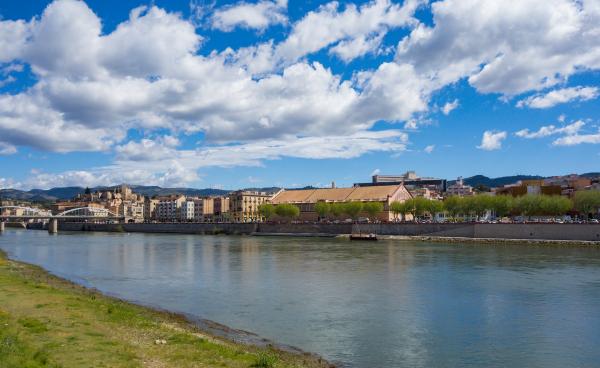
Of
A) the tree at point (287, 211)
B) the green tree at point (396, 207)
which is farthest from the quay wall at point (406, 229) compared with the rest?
the green tree at point (396, 207)

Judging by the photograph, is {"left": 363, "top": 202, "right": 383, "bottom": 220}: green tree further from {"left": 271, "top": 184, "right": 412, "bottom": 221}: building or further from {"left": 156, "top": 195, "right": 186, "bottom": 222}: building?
{"left": 156, "top": 195, "right": 186, "bottom": 222}: building

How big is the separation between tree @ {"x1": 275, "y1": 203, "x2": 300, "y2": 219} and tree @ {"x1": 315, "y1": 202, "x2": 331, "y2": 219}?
14.5ft

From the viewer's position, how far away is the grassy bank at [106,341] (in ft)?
37.8

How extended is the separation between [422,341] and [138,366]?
949 cm

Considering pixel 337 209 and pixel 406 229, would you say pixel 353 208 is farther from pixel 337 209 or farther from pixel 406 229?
pixel 406 229

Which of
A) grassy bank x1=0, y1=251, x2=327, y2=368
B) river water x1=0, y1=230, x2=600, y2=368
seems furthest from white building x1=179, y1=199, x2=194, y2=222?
grassy bank x1=0, y1=251, x2=327, y2=368

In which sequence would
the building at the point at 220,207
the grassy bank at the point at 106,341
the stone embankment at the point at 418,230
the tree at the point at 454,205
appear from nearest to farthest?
the grassy bank at the point at 106,341
the stone embankment at the point at 418,230
the tree at the point at 454,205
the building at the point at 220,207

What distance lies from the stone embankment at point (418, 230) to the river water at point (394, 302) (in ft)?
73.2

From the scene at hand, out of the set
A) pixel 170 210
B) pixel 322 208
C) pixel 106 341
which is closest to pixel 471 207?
pixel 322 208

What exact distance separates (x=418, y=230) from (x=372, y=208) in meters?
20.3

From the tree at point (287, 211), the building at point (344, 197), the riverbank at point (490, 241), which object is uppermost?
the building at point (344, 197)

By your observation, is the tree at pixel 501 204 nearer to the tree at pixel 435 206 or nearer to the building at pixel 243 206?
the tree at pixel 435 206

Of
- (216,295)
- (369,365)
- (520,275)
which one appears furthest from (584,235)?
(369,365)

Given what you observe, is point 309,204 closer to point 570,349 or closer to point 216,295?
point 216,295
